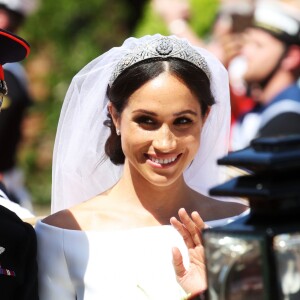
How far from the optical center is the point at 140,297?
12.6ft

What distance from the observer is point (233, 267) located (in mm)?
2223

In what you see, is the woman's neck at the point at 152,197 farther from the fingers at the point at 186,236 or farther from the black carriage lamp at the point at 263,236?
the black carriage lamp at the point at 263,236

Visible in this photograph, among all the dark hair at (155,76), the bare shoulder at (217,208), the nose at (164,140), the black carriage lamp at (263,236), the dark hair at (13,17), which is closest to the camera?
the black carriage lamp at (263,236)

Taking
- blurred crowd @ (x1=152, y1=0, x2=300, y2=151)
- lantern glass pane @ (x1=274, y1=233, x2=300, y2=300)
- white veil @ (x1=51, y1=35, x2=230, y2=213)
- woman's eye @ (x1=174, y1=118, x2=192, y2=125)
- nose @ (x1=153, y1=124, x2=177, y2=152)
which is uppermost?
blurred crowd @ (x1=152, y1=0, x2=300, y2=151)

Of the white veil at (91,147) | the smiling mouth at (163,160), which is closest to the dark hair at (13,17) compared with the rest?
the white veil at (91,147)

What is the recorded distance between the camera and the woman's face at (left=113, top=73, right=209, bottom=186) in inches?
151

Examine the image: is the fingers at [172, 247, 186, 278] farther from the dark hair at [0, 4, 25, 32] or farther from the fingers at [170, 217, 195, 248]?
the dark hair at [0, 4, 25, 32]

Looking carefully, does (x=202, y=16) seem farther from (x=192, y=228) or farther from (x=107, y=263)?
(x=192, y=228)

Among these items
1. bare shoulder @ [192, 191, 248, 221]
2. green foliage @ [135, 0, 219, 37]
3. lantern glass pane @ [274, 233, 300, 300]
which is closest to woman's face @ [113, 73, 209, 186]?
bare shoulder @ [192, 191, 248, 221]

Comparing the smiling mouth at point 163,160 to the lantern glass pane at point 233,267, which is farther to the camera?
the smiling mouth at point 163,160

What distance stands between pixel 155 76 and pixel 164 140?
28 centimetres

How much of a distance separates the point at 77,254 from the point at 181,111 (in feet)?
2.21

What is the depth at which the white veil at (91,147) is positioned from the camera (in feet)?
14.5

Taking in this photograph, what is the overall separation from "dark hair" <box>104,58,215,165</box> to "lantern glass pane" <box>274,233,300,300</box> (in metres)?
1.83
